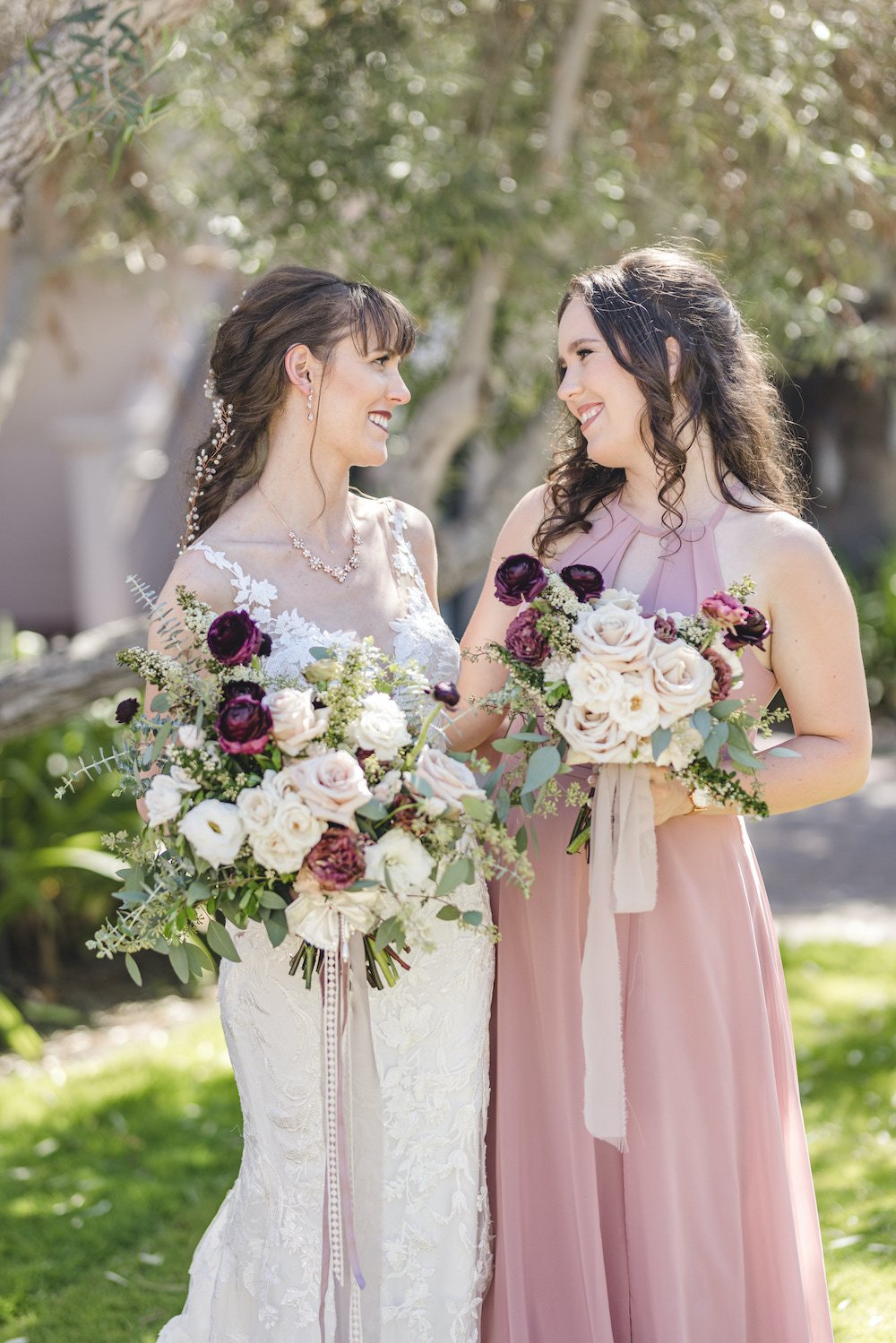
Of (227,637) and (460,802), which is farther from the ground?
(227,637)

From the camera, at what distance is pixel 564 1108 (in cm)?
280

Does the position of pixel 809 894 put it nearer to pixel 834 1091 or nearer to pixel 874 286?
pixel 834 1091

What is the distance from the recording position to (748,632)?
2406mm

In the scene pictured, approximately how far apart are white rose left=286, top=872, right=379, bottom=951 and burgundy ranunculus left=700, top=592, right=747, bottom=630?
2.44ft

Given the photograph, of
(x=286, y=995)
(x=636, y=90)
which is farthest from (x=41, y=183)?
(x=286, y=995)

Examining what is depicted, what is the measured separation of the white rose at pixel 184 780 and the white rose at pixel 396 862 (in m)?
0.31

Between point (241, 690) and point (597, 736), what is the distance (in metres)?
0.61

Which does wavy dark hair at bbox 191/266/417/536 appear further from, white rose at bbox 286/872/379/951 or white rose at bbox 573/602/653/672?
white rose at bbox 286/872/379/951

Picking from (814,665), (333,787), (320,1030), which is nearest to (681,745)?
(814,665)

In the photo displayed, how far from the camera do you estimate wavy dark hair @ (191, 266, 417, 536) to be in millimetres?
3062

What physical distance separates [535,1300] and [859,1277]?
1.43 metres

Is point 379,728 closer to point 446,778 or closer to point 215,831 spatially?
point 446,778

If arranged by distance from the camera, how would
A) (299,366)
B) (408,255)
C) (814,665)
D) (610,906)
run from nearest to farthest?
(610,906) < (814,665) < (299,366) < (408,255)

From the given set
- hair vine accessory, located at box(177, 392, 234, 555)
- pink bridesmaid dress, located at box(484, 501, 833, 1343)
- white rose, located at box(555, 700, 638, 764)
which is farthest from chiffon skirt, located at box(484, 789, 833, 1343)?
hair vine accessory, located at box(177, 392, 234, 555)
